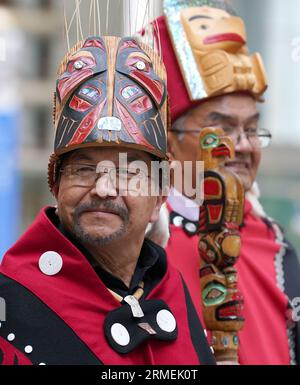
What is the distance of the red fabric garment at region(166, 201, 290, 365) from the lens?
14.9ft

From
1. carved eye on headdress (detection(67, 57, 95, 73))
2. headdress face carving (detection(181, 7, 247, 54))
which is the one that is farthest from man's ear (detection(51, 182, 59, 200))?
headdress face carving (detection(181, 7, 247, 54))

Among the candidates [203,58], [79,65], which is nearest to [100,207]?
[79,65]

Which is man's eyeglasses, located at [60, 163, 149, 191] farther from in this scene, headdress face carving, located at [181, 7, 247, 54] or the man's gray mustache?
headdress face carving, located at [181, 7, 247, 54]

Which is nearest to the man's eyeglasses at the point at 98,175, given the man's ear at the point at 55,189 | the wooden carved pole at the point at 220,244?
the man's ear at the point at 55,189

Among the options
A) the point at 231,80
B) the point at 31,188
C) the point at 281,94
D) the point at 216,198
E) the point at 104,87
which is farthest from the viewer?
the point at 31,188

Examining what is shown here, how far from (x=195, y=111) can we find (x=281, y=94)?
11.8 metres

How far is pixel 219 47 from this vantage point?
493 cm

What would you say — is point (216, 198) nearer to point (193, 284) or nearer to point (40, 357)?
point (193, 284)

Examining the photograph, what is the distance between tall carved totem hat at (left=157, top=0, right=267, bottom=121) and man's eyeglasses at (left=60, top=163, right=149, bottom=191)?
1500 mm

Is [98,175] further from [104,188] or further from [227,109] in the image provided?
[227,109]

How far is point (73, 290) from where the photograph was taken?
11.1 ft

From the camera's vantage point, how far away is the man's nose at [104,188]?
3.37 meters

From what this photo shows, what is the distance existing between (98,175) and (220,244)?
1053 mm
